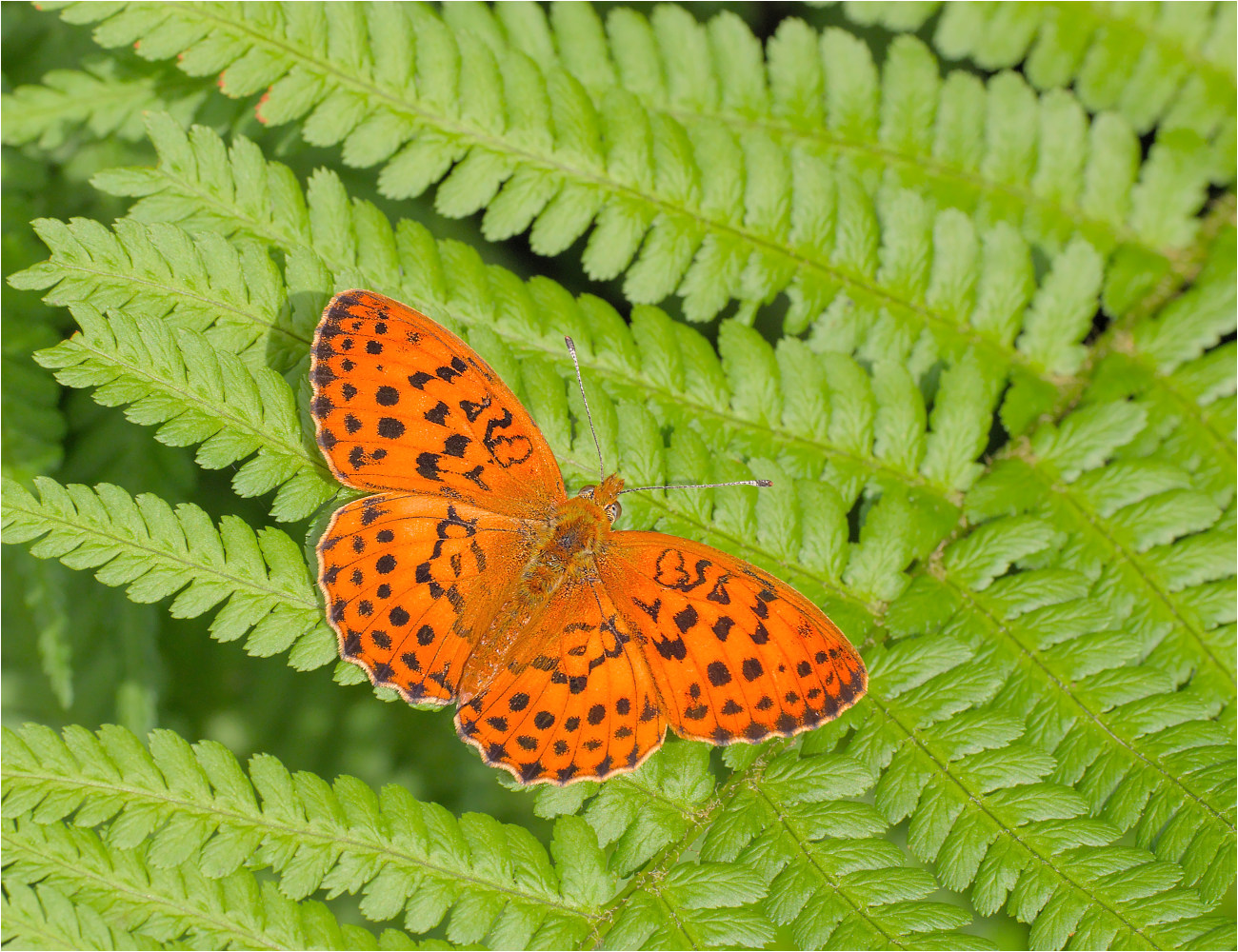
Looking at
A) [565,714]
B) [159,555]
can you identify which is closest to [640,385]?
[565,714]

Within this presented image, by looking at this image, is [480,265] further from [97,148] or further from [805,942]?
[805,942]

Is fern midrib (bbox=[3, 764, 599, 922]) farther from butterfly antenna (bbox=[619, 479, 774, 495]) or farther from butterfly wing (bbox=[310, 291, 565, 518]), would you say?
butterfly antenna (bbox=[619, 479, 774, 495])

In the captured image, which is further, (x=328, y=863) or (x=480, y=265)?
(x=480, y=265)

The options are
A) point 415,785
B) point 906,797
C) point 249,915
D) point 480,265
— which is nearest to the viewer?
point 249,915

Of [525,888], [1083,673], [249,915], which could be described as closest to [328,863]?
[249,915]

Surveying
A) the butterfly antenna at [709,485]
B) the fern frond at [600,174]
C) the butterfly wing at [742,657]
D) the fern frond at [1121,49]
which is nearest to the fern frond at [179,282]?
the fern frond at [600,174]

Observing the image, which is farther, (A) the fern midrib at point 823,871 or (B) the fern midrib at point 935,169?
(B) the fern midrib at point 935,169

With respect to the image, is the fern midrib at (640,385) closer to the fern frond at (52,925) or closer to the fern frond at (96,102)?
the fern frond at (96,102)
